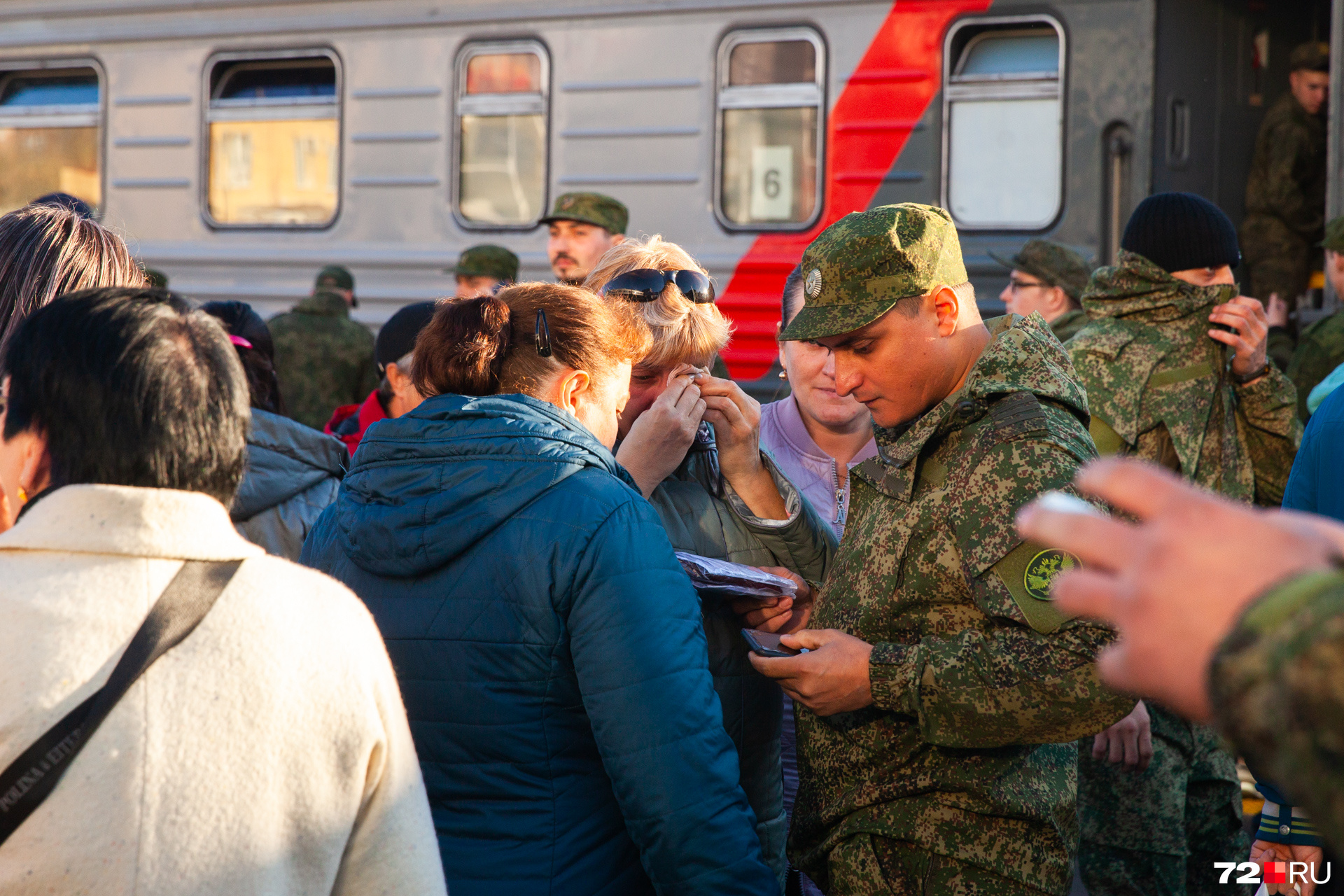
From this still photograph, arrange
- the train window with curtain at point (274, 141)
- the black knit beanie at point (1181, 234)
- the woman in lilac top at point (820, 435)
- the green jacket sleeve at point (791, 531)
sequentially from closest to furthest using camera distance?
1. the green jacket sleeve at point (791, 531)
2. the woman in lilac top at point (820, 435)
3. the black knit beanie at point (1181, 234)
4. the train window with curtain at point (274, 141)

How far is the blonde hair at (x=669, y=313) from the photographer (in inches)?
107

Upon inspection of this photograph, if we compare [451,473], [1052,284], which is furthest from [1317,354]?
[451,473]

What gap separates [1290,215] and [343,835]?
5.60 meters

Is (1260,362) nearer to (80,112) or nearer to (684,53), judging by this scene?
(684,53)

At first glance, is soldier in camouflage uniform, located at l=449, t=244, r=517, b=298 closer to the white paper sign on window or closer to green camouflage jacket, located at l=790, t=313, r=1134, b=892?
the white paper sign on window

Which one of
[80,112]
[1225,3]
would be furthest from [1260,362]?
[80,112]

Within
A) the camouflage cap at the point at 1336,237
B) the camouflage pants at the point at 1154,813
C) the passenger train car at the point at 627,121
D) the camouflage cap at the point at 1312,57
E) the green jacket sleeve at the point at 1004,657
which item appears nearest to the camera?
the green jacket sleeve at the point at 1004,657

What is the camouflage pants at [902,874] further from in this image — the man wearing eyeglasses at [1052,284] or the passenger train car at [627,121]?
the passenger train car at [627,121]

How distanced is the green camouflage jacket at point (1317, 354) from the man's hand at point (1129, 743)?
1.98 meters

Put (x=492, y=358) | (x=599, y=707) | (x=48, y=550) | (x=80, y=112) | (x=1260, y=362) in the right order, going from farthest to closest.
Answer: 1. (x=80, y=112)
2. (x=1260, y=362)
3. (x=492, y=358)
4. (x=599, y=707)
5. (x=48, y=550)

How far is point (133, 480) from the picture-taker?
4.35 feet

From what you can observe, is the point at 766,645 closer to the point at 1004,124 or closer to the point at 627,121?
the point at 1004,124

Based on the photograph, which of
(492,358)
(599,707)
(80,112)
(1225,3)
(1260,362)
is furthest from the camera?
(80,112)

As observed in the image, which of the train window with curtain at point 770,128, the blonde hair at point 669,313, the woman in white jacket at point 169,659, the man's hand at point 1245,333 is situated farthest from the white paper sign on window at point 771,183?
the woman in white jacket at point 169,659
